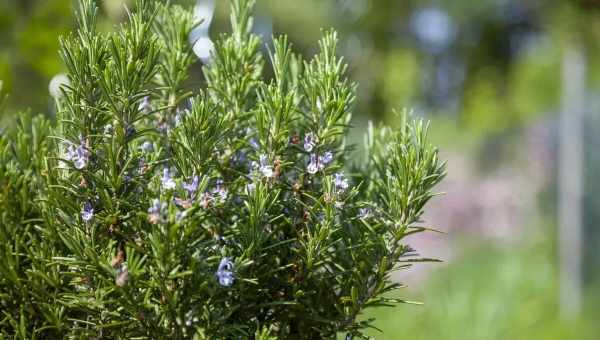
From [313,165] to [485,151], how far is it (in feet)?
32.3

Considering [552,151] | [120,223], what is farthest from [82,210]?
[552,151]

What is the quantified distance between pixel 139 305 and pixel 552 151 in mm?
7796

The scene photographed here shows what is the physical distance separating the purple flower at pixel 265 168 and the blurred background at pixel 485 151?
24cm

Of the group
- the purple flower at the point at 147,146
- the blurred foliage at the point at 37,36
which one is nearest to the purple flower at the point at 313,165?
the purple flower at the point at 147,146

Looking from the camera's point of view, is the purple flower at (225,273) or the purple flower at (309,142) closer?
the purple flower at (225,273)

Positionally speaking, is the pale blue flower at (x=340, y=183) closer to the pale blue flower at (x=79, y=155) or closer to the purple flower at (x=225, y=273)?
the purple flower at (x=225, y=273)

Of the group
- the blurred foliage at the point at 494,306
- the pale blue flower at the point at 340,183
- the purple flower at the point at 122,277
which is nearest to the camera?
the purple flower at the point at 122,277

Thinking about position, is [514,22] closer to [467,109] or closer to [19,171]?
[467,109]

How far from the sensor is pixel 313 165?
2.91 feet

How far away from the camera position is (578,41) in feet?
21.6

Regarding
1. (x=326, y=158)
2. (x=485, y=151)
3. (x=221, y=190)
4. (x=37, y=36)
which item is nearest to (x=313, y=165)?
(x=326, y=158)

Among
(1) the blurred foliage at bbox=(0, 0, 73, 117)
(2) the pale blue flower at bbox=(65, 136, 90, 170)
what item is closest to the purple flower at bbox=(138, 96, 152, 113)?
(2) the pale blue flower at bbox=(65, 136, 90, 170)

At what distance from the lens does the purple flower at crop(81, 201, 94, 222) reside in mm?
799

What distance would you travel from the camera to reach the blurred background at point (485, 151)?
8.45ft
